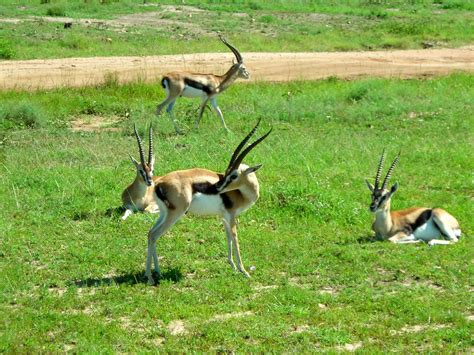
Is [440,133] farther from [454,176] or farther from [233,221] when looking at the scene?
[233,221]

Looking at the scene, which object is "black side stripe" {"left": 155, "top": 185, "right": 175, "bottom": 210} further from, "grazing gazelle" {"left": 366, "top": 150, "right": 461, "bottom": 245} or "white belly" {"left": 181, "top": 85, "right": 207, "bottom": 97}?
"white belly" {"left": 181, "top": 85, "right": 207, "bottom": 97}

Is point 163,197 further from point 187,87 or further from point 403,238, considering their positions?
point 187,87

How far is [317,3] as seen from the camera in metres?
35.8

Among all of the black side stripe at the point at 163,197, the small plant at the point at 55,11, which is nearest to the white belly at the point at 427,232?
the black side stripe at the point at 163,197

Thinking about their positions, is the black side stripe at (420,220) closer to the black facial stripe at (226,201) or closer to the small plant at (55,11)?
the black facial stripe at (226,201)

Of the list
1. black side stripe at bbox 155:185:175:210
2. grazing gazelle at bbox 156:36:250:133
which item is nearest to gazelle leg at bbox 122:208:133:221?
black side stripe at bbox 155:185:175:210

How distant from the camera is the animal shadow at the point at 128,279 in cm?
779

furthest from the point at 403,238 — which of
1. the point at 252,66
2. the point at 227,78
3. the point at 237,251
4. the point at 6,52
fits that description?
the point at 6,52

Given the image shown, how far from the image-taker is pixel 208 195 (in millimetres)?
8062

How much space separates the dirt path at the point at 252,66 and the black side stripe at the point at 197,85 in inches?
125

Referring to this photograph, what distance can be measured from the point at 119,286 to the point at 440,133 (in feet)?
24.8

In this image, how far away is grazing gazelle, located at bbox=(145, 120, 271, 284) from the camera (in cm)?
791

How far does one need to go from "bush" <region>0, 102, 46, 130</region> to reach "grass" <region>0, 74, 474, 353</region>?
0.10 m

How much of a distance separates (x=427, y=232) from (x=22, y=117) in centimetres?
780
